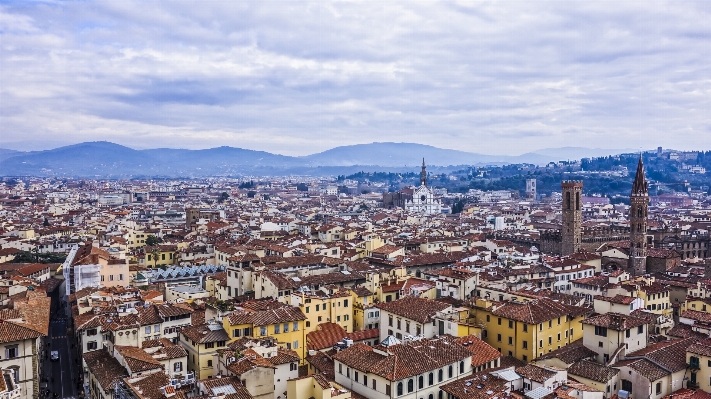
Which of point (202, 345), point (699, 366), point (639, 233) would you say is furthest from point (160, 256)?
point (699, 366)

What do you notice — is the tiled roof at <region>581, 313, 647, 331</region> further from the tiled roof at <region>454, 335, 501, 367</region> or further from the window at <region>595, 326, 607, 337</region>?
the tiled roof at <region>454, 335, 501, 367</region>

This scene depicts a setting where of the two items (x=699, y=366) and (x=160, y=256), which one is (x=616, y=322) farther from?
(x=160, y=256)

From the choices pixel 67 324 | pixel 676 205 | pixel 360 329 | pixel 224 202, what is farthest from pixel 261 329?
pixel 676 205

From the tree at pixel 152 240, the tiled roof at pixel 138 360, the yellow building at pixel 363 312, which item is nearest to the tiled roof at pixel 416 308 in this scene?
the yellow building at pixel 363 312

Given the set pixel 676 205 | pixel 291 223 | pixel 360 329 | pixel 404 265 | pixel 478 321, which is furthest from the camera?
pixel 676 205

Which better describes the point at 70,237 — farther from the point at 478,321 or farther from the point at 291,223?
the point at 478,321

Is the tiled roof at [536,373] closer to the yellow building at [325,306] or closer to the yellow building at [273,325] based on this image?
the yellow building at [273,325]
